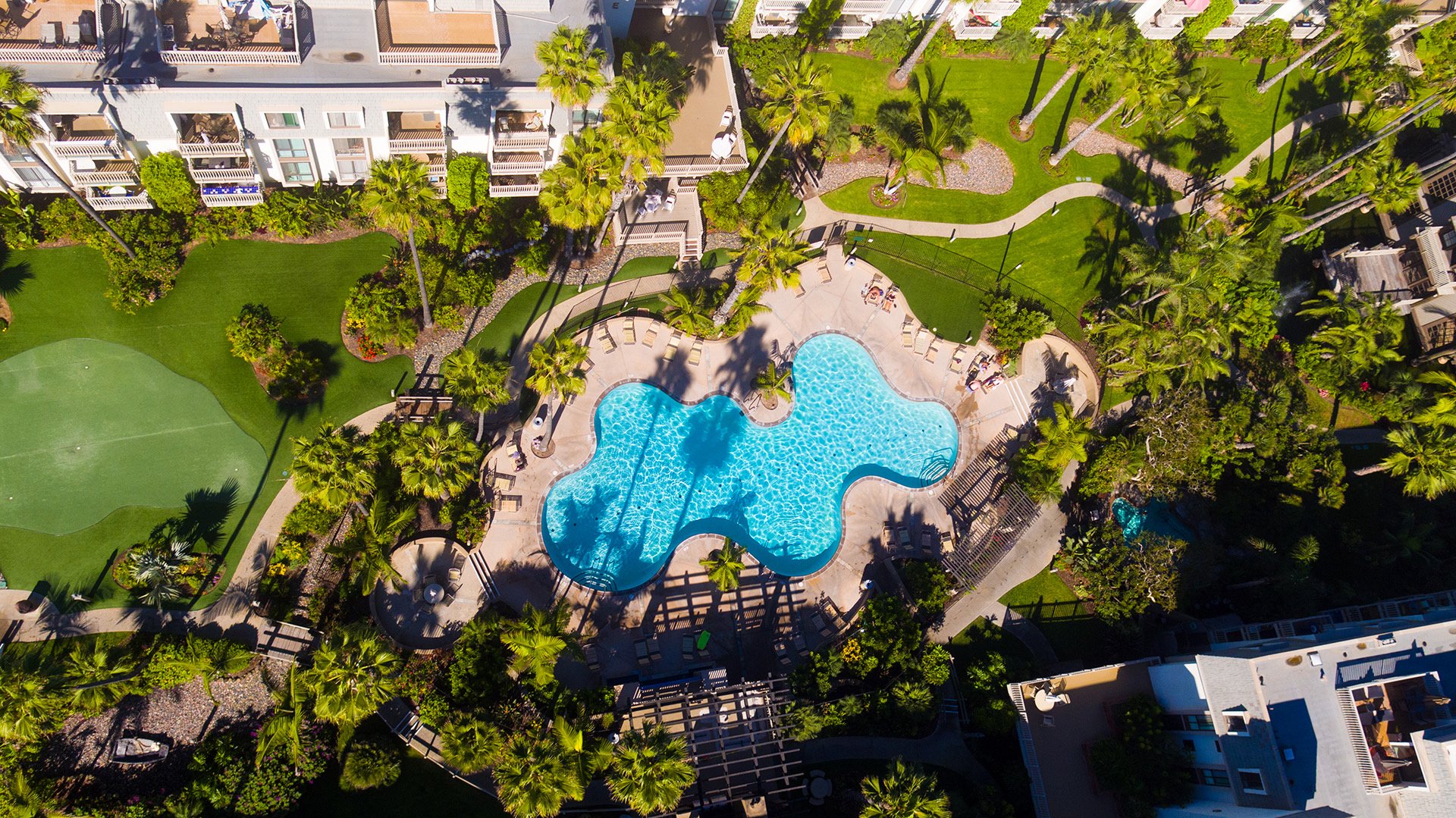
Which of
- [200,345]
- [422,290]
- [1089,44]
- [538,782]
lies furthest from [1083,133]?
[200,345]

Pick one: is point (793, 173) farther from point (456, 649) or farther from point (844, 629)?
point (456, 649)

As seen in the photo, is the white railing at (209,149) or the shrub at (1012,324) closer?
Answer: the white railing at (209,149)

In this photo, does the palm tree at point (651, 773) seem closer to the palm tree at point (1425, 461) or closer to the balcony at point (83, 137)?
the balcony at point (83, 137)

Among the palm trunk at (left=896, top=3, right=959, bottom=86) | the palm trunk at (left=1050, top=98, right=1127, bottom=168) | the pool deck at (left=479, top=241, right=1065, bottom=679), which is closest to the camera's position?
the pool deck at (left=479, top=241, right=1065, bottom=679)

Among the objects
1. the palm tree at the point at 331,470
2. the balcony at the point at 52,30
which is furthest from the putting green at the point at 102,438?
the balcony at the point at 52,30

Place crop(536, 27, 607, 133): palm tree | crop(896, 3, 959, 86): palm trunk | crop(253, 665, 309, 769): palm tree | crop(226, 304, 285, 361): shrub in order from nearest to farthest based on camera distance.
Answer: crop(253, 665, 309, 769): palm tree < crop(536, 27, 607, 133): palm tree < crop(226, 304, 285, 361): shrub < crop(896, 3, 959, 86): palm trunk

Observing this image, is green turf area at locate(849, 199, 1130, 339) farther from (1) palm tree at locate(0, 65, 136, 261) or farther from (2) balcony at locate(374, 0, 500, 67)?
(1) palm tree at locate(0, 65, 136, 261)

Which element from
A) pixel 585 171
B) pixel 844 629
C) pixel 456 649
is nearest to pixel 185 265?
pixel 585 171

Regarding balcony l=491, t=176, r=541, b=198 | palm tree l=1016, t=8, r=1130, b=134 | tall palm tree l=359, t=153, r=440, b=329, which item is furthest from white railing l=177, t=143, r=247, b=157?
palm tree l=1016, t=8, r=1130, b=134
